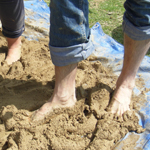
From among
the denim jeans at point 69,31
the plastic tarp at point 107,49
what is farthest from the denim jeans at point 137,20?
the plastic tarp at point 107,49

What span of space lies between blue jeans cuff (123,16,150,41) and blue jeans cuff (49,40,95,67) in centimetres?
35

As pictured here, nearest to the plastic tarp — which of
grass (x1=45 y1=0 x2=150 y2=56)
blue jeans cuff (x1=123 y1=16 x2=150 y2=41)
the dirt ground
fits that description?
the dirt ground

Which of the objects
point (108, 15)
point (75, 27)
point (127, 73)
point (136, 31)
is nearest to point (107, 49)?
point (127, 73)

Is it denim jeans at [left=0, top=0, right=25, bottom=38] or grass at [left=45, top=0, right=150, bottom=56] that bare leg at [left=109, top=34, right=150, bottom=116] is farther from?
grass at [left=45, top=0, right=150, bottom=56]

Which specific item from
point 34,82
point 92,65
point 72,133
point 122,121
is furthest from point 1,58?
point 122,121

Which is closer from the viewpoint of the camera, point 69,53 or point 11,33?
point 69,53

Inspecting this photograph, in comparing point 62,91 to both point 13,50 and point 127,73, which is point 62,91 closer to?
point 127,73

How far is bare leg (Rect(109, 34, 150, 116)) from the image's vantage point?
4.66 ft

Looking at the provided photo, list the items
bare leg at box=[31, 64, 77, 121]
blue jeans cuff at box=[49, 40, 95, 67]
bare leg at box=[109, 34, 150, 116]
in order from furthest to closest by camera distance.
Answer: bare leg at box=[109, 34, 150, 116] → bare leg at box=[31, 64, 77, 121] → blue jeans cuff at box=[49, 40, 95, 67]

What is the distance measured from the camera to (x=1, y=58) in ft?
6.94

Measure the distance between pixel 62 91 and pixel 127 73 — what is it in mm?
539

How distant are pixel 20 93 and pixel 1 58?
0.60m

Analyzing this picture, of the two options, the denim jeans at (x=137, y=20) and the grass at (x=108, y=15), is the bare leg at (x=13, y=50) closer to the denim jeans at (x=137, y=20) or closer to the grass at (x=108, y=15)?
the denim jeans at (x=137, y=20)

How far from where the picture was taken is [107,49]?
243 cm
